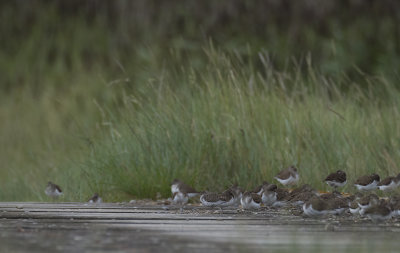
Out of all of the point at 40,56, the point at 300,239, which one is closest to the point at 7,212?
the point at 300,239

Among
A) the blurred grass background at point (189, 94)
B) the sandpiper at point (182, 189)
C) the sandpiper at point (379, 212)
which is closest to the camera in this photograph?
the sandpiper at point (379, 212)

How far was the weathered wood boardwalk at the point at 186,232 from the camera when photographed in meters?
4.93

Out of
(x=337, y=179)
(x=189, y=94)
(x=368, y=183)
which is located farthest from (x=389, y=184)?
(x=189, y=94)

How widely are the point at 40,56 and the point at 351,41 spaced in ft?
25.3

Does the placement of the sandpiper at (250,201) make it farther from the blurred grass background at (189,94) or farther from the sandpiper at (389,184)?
the blurred grass background at (189,94)

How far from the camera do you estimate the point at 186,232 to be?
584 centimetres

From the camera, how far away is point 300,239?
17.7 ft

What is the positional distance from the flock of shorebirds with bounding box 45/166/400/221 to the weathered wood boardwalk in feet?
0.33

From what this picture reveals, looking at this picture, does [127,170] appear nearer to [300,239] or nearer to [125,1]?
[300,239]

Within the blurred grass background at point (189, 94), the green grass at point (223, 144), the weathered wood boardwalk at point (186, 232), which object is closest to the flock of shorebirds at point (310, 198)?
the weathered wood boardwalk at point (186, 232)

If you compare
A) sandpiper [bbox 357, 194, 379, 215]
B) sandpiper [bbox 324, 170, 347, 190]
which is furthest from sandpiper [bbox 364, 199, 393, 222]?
sandpiper [bbox 324, 170, 347, 190]

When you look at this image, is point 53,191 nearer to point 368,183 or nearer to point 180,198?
point 180,198

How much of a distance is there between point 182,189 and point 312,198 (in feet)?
8.69

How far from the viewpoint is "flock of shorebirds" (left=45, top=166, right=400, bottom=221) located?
6824 mm
